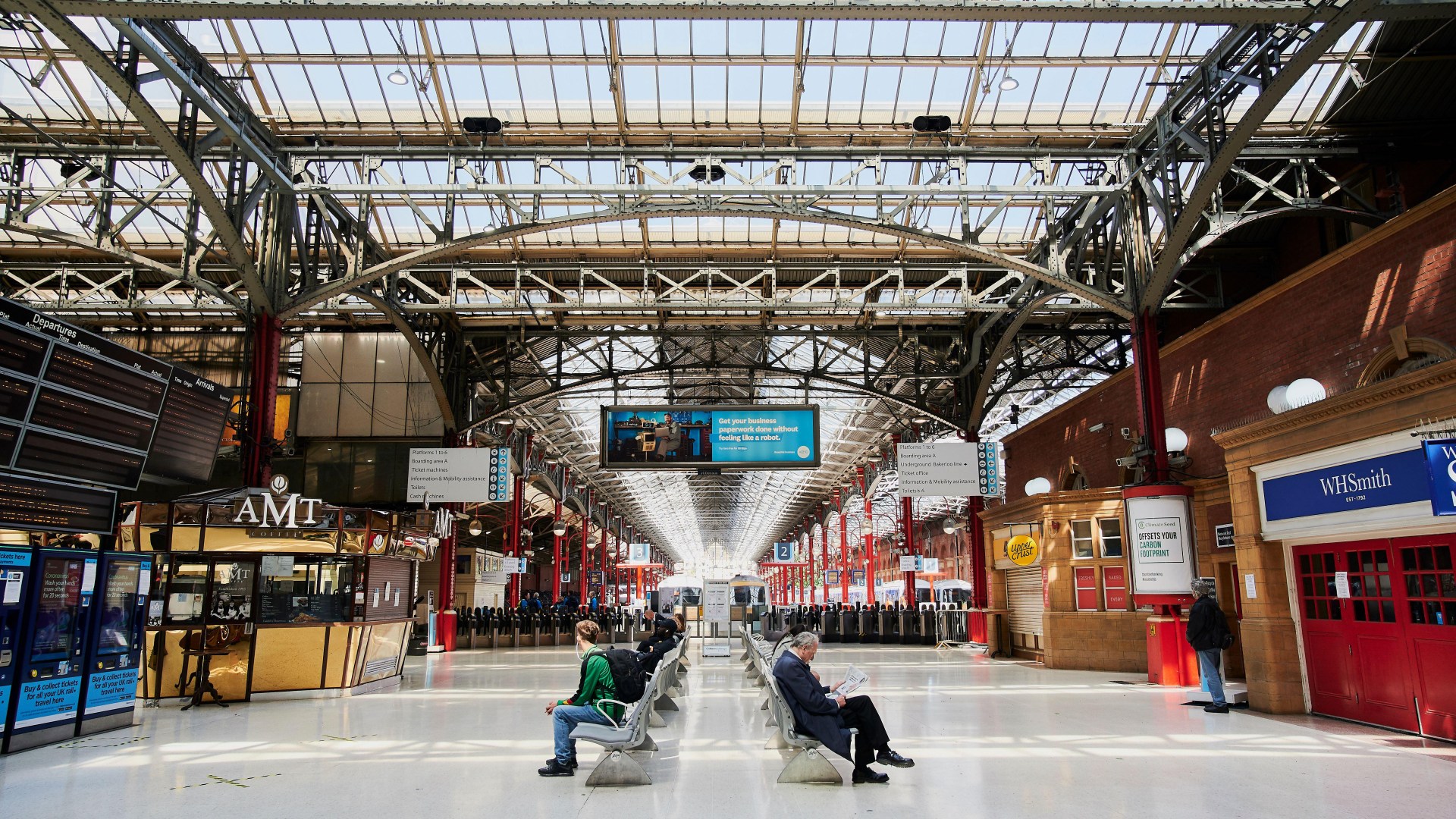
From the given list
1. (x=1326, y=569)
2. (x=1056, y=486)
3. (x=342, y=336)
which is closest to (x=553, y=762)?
(x=1326, y=569)

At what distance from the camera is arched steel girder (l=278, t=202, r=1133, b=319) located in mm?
13953

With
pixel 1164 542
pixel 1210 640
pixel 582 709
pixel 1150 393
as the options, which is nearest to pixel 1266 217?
pixel 1150 393

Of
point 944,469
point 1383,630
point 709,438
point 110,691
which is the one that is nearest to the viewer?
point 1383,630

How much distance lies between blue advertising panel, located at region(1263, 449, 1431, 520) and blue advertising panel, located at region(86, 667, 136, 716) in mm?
12913

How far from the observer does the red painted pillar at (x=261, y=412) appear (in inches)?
552

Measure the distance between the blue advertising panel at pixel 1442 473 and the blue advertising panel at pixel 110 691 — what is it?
1284 cm

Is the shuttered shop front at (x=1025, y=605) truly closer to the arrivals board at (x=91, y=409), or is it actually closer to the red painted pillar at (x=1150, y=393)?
the red painted pillar at (x=1150, y=393)

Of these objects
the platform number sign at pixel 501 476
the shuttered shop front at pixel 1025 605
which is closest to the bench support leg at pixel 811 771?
the shuttered shop front at pixel 1025 605

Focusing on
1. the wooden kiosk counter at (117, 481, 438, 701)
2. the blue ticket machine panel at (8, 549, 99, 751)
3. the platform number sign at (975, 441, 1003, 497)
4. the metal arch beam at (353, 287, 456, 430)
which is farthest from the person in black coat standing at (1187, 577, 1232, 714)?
the metal arch beam at (353, 287, 456, 430)

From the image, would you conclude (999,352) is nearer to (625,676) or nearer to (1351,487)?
(1351,487)

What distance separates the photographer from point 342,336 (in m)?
25.6

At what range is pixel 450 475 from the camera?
21672 millimetres

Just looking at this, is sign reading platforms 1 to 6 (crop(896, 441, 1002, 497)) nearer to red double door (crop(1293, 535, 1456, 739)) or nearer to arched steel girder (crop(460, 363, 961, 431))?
arched steel girder (crop(460, 363, 961, 431))

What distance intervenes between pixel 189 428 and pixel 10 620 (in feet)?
11.2
